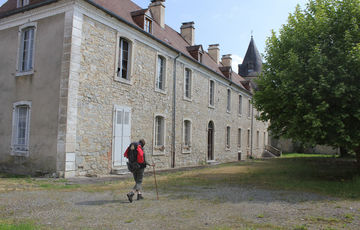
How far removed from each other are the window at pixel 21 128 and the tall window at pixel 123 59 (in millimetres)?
3408

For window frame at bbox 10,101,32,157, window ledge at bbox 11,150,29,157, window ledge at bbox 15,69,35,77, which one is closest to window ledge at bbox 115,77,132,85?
window ledge at bbox 15,69,35,77

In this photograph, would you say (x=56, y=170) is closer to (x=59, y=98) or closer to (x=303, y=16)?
(x=59, y=98)

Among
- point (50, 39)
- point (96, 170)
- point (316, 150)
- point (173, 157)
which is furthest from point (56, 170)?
point (316, 150)

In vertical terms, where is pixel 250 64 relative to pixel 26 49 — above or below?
above

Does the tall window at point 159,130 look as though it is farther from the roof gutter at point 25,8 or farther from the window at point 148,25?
the roof gutter at point 25,8

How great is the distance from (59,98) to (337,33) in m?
8.81

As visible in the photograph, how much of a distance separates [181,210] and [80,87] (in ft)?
19.5

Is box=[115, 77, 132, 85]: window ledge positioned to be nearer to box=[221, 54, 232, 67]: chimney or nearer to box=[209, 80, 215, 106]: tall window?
box=[209, 80, 215, 106]: tall window

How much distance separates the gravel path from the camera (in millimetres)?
4770

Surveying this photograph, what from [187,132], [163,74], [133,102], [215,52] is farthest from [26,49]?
[215,52]

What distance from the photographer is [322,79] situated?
8.86 meters

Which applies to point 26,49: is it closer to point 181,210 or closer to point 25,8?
point 25,8

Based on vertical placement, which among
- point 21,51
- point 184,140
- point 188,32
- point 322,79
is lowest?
point 184,140

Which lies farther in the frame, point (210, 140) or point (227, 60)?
point (227, 60)
